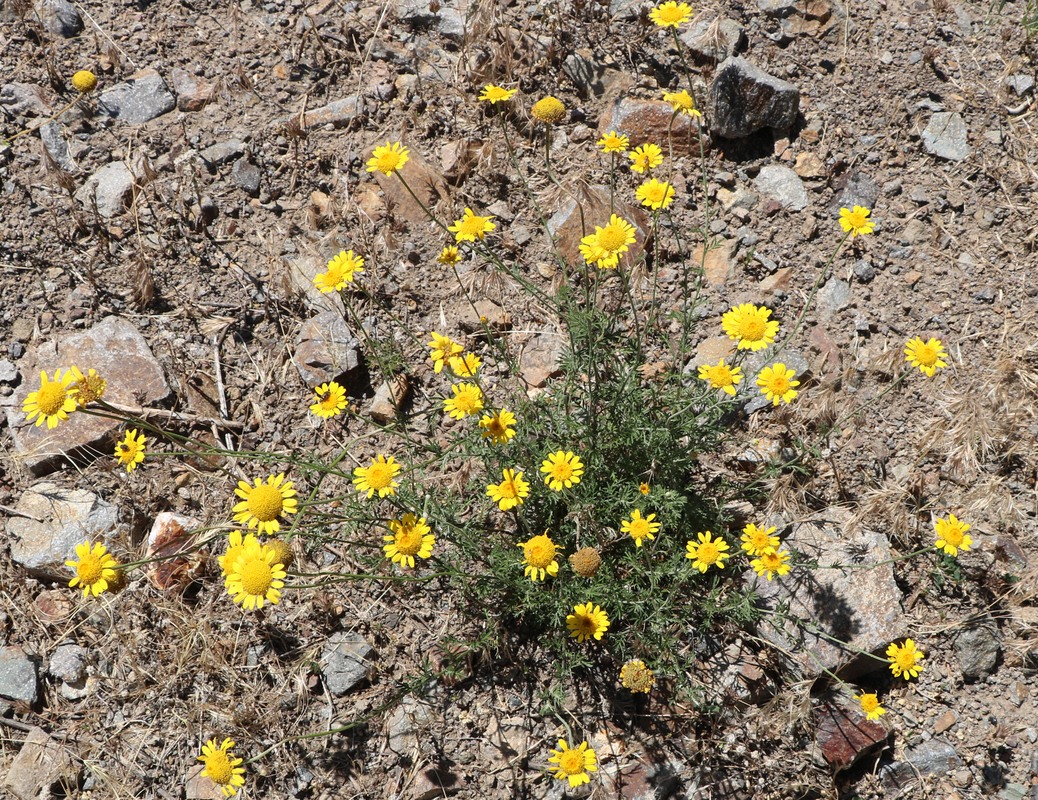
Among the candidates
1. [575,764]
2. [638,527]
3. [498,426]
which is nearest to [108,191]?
[498,426]

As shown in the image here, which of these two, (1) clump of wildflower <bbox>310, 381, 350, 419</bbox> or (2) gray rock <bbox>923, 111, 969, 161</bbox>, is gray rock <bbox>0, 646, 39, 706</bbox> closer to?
(1) clump of wildflower <bbox>310, 381, 350, 419</bbox>

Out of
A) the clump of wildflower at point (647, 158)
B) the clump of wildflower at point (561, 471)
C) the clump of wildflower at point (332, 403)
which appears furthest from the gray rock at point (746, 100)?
the clump of wildflower at point (332, 403)

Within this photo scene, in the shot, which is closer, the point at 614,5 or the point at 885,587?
the point at 885,587

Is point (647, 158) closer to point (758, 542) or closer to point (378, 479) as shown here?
point (758, 542)

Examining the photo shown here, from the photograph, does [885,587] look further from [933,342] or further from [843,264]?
[843,264]

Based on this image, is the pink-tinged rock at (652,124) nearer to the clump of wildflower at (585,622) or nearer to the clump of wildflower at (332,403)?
the clump of wildflower at (332,403)

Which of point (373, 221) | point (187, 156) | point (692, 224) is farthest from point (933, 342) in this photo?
point (187, 156)

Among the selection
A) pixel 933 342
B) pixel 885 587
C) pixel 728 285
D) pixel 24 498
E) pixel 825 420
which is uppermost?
pixel 933 342
